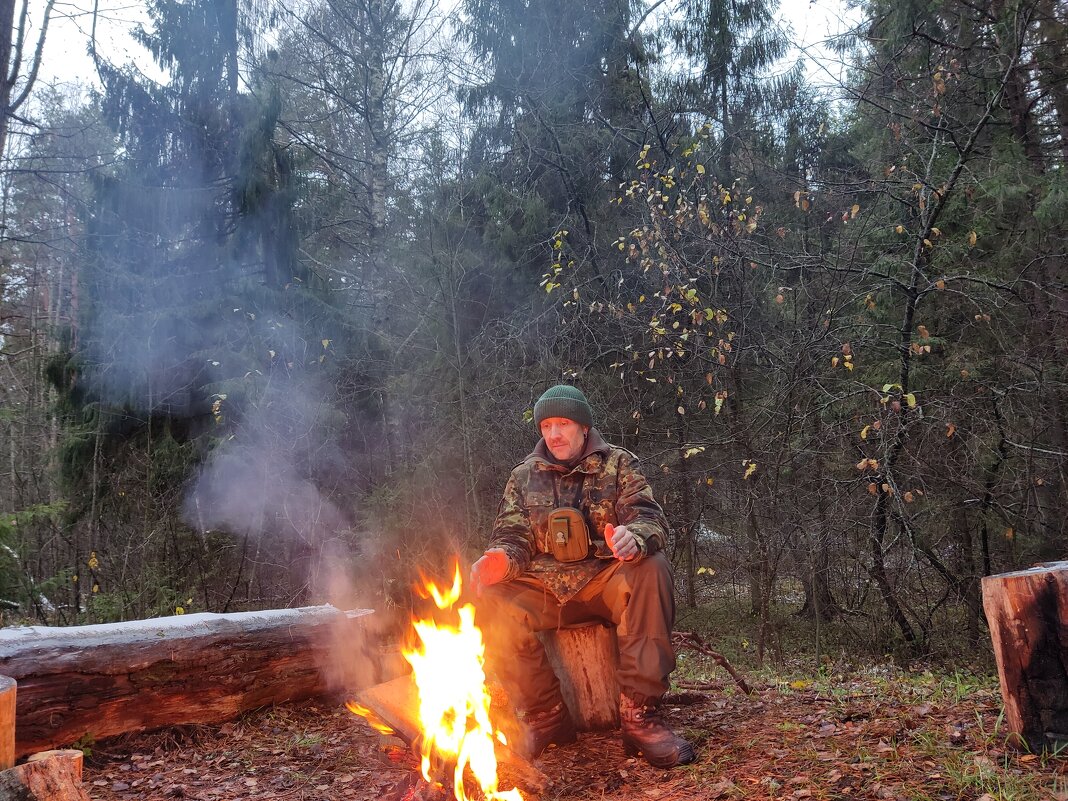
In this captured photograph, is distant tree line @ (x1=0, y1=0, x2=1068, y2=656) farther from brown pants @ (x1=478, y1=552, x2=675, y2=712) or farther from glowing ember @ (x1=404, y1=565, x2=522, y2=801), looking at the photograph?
glowing ember @ (x1=404, y1=565, x2=522, y2=801)

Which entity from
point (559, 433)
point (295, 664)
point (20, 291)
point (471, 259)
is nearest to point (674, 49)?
point (471, 259)

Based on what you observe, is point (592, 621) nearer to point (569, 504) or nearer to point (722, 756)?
point (569, 504)

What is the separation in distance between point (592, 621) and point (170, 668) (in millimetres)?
2357

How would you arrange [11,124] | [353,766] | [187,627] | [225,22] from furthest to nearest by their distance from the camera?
[225,22]
[11,124]
[187,627]
[353,766]

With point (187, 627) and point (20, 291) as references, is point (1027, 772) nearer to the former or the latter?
point (187, 627)

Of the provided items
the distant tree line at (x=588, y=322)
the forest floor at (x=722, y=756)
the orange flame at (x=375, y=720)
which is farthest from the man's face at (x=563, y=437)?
the distant tree line at (x=588, y=322)

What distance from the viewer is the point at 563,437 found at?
12.9ft

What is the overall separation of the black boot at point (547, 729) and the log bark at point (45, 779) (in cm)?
186

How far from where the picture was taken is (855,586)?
24.6 feet

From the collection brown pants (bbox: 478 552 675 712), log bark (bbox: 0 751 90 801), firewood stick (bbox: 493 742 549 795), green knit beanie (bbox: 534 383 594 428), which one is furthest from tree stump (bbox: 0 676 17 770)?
green knit beanie (bbox: 534 383 594 428)

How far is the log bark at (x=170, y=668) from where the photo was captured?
12.1 feet

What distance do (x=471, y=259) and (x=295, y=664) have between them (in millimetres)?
5926

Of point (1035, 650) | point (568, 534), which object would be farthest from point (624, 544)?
point (1035, 650)

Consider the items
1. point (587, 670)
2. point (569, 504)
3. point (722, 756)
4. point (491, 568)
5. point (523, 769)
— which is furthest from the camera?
point (569, 504)
